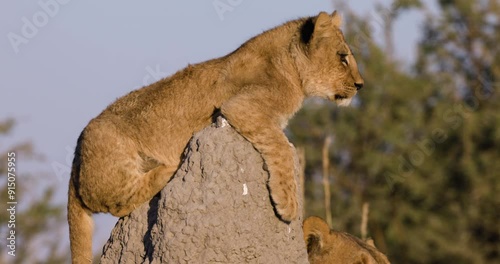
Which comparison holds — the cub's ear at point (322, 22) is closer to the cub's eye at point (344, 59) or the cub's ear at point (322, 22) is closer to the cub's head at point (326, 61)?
the cub's head at point (326, 61)

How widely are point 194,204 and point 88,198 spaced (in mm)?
763

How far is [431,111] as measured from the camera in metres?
25.2

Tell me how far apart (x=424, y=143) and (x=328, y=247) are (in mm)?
17291

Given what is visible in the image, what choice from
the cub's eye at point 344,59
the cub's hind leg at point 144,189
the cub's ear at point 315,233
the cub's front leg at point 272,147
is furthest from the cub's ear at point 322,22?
the cub's hind leg at point 144,189

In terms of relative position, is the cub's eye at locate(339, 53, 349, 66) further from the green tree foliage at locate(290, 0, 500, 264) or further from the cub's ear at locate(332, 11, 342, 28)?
the green tree foliage at locate(290, 0, 500, 264)

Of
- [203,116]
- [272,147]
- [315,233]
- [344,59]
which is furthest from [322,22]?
[315,233]

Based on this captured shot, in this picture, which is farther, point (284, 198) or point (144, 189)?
point (144, 189)

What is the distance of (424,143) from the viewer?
24375 millimetres

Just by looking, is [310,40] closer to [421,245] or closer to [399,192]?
[421,245]

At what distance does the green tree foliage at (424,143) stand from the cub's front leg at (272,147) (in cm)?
1512

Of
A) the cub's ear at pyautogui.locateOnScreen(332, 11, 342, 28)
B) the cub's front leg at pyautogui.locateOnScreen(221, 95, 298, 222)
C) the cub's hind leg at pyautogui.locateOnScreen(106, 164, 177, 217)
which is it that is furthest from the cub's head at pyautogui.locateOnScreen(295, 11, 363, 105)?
the cub's hind leg at pyautogui.locateOnScreen(106, 164, 177, 217)

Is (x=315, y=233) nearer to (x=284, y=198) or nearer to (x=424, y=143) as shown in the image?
(x=284, y=198)

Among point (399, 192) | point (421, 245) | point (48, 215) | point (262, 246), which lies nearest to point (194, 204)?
point (262, 246)

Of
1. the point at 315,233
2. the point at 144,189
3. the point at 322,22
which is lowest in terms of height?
the point at 144,189
